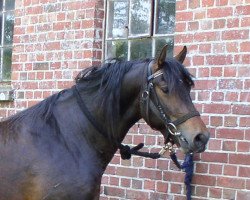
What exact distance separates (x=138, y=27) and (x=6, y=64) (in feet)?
6.65

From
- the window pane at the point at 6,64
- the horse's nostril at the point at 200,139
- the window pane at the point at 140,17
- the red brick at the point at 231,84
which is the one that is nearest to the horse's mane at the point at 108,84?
the horse's nostril at the point at 200,139

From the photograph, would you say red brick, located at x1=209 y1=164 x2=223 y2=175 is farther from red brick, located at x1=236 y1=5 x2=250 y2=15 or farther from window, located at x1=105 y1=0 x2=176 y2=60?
red brick, located at x1=236 y1=5 x2=250 y2=15

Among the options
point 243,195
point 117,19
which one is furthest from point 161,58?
point 117,19

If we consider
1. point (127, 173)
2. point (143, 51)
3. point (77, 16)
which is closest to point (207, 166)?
point (127, 173)

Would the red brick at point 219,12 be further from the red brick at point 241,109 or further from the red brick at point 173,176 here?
the red brick at point 173,176

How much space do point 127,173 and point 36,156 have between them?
191 cm

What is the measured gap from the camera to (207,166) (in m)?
5.26

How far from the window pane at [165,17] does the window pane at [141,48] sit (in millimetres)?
158

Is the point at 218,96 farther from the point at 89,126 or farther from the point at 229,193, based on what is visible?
the point at 89,126

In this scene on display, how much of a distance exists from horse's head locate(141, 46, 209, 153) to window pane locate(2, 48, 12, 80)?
3.49m

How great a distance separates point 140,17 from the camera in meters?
6.02

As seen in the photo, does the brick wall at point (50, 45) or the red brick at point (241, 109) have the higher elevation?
the brick wall at point (50, 45)

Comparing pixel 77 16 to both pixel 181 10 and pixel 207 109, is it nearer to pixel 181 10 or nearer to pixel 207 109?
pixel 181 10

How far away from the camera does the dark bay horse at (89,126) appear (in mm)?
3998
